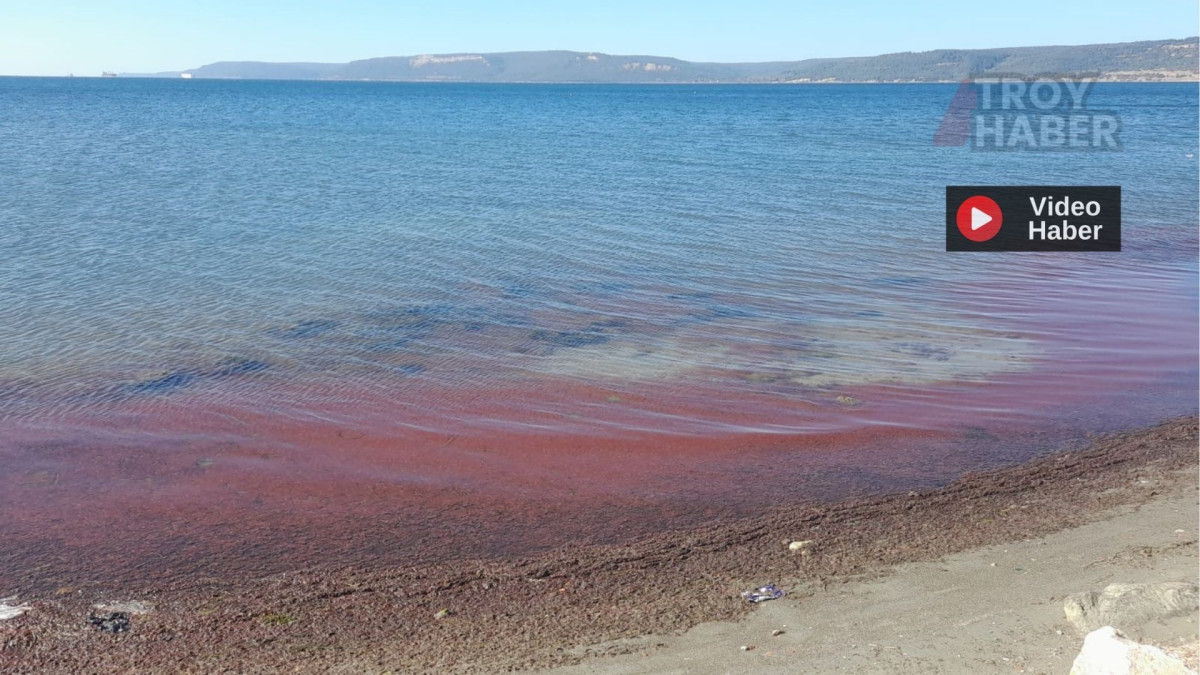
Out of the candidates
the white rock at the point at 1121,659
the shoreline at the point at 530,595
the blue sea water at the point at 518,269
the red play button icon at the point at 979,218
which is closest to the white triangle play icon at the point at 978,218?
the red play button icon at the point at 979,218

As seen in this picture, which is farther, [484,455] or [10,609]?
[484,455]

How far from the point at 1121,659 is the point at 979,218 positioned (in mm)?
22840

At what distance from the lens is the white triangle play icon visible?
24.6m

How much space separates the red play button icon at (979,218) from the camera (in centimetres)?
2320

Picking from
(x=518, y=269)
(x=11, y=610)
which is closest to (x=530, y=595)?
(x=11, y=610)

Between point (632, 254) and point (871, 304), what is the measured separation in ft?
17.3

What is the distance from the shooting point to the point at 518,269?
1780cm

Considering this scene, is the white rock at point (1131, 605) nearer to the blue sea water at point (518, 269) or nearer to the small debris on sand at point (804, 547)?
the small debris on sand at point (804, 547)

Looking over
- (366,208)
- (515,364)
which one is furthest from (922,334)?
(366,208)

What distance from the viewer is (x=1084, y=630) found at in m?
5.70

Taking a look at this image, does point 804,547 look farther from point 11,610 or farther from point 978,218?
point 978,218

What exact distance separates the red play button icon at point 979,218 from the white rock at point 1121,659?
18745mm

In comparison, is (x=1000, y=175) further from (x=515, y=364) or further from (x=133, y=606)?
(x=133, y=606)

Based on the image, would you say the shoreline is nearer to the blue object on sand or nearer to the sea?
the blue object on sand
